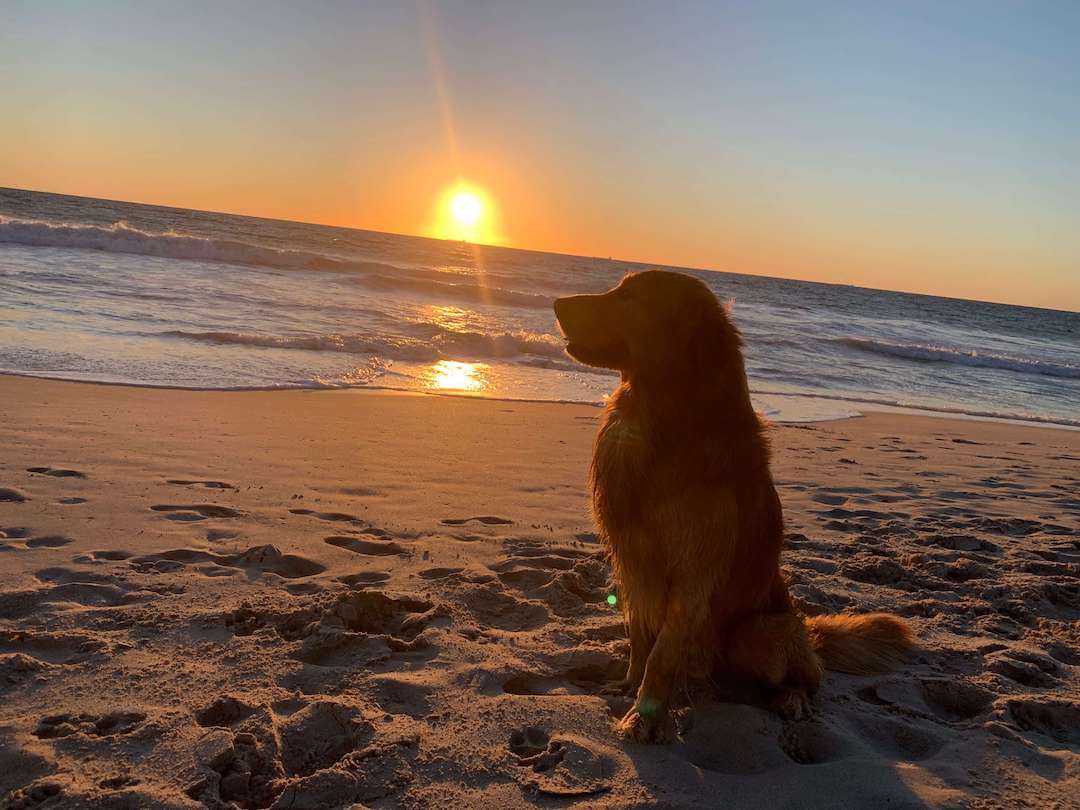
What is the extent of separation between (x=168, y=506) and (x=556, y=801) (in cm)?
324

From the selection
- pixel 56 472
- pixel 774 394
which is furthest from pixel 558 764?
pixel 774 394

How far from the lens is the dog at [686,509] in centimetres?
263

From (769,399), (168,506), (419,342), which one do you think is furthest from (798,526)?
(419,342)

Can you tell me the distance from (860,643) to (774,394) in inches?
387

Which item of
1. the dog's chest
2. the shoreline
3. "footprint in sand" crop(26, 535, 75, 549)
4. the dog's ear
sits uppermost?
the dog's ear

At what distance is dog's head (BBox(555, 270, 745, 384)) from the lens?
269 cm

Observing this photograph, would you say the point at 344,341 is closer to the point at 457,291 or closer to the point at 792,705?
the point at 792,705

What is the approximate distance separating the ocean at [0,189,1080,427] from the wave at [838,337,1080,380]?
94mm

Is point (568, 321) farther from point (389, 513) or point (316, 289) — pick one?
point (316, 289)

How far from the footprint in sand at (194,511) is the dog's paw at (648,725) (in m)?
2.83

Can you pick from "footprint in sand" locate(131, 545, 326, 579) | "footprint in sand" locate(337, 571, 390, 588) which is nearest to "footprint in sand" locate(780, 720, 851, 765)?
"footprint in sand" locate(337, 571, 390, 588)

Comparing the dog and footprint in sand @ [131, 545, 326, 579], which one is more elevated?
the dog

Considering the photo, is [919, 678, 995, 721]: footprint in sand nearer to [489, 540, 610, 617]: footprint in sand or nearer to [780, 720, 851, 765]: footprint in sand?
[780, 720, 851, 765]: footprint in sand

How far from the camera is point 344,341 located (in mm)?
12375
